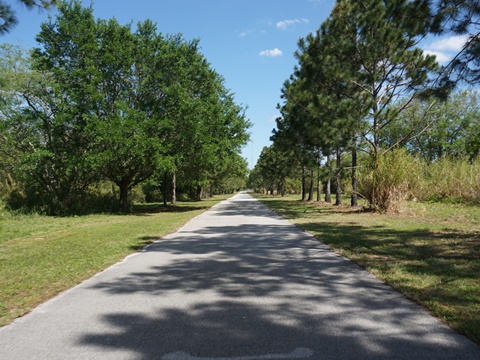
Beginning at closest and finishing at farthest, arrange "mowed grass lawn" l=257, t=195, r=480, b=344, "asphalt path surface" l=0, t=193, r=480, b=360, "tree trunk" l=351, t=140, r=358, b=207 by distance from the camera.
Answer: "asphalt path surface" l=0, t=193, r=480, b=360
"mowed grass lawn" l=257, t=195, r=480, b=344
"tree trunk" l=351, t=140, r=358, b=207

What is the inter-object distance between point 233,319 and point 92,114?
66.0 feet

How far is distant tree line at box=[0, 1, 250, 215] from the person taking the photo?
20.5 meters

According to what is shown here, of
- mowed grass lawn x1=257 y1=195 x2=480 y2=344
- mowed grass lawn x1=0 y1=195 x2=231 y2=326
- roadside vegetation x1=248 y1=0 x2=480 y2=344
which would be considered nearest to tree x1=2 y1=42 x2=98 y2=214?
mowed grass lawn x1=0 y1=195 x2=231 y2=326

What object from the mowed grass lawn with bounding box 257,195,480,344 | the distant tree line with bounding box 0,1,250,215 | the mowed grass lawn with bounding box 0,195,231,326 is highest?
the distant tree line with bounding box 0,1,250,215

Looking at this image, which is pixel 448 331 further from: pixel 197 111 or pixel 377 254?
pixel 197 111

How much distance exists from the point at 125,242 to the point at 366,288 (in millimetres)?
6887

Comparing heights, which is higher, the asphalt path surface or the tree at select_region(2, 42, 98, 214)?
the tree at select_region(2, 42, 98, 214)

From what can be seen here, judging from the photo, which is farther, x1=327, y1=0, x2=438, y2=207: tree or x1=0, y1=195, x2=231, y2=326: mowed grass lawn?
x1=327, y1=0, x2=438, y2=207: tree

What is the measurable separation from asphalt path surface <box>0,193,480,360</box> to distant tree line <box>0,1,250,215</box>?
51.5 feet

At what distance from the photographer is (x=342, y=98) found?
19203 mm

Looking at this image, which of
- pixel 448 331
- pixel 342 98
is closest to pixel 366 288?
pixel 448 331

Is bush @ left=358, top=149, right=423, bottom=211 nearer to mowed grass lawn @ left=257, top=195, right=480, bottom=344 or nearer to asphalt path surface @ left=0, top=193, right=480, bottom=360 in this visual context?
mowed grass lawn @ left=257, top=195, right=480, bottom=344

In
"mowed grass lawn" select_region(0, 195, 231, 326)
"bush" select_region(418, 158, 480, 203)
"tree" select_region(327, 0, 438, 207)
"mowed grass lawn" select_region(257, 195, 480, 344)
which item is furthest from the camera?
"bush" select_region(418, 158, 480, 203)

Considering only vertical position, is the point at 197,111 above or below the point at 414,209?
above
